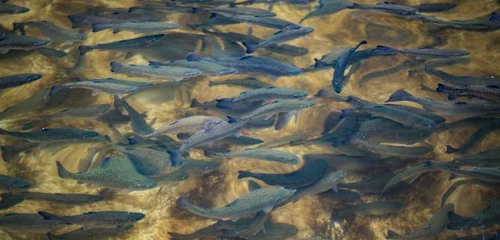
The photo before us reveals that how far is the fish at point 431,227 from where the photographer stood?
407 cm

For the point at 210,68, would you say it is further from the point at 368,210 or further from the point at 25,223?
the point at 25,223

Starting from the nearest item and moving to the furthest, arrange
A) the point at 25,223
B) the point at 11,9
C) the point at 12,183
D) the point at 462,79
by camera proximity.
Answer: the point at 25,223, the point at 12,183, the point at 462,79, the point at 11,9

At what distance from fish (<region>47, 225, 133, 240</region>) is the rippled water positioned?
130 millimetres

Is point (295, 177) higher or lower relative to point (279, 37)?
lower

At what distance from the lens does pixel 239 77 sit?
19.4 feet

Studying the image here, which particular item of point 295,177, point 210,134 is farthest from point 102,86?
point 295,177

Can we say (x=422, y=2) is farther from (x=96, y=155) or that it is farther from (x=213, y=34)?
(x=96, y=155)

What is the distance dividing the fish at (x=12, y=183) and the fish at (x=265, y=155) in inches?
80.3

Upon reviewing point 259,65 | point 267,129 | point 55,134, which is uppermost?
point 259,65

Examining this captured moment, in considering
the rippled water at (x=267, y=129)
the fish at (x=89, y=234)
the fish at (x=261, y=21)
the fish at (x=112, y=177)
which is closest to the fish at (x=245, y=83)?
the rippled water at (x=267, y=129)

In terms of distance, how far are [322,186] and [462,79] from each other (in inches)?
110

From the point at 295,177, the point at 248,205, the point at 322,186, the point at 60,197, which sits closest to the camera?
the point at 248,205

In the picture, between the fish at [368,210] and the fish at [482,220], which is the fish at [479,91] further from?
the fish at [368,210]

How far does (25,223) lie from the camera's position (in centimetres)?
383
